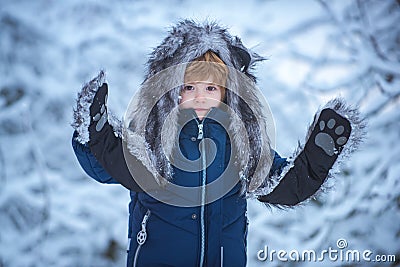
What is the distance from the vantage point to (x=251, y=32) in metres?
1.58

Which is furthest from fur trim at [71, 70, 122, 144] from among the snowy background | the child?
the snowy background

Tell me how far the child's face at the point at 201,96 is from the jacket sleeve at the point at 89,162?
8.1 inches

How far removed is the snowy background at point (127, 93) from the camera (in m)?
1.56

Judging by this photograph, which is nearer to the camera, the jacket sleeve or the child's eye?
the jacket sleeve

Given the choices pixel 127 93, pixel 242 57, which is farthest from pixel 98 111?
pixel 127 93

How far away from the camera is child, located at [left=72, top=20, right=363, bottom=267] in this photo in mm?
946

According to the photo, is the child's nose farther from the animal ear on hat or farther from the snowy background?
the snowy background

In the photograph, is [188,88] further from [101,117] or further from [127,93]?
[127,93]

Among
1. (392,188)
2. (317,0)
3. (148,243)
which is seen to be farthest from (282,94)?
(148,243)

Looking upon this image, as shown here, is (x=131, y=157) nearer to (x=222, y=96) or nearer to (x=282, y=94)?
(x=222, y=96)

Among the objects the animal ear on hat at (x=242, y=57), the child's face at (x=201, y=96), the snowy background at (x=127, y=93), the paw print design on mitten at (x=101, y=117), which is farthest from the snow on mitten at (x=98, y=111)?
the snowy background at (x=127, y=93)

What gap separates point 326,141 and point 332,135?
0.02 metres

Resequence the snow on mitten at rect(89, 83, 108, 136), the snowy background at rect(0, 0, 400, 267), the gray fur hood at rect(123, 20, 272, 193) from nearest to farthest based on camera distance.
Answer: the snow on mitten at rect(89, 83, 108, 136), the gray fur hood at rect(123, 20, 272, 193), the snowy background at rect(0, 0, 400, 267)

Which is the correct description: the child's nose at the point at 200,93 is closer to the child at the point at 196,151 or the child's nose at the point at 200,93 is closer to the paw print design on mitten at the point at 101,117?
the child at the point at 196,151
